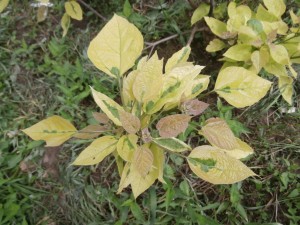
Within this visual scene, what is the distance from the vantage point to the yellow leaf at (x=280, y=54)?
1.19m

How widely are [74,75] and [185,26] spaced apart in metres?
0.64

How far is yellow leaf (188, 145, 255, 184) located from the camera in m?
0.77

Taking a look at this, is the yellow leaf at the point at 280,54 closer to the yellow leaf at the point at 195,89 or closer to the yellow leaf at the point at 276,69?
the yellow leaf at the point at 276,69

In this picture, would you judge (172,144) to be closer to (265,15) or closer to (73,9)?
(265,15)

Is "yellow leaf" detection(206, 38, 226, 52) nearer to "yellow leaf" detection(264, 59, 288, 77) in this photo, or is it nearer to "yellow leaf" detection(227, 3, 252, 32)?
"yellow leaf" detection(227, 3, 252, 32)

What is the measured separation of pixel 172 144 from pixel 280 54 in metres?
0.62

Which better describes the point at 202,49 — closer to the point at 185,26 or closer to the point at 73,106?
the point at 185,26

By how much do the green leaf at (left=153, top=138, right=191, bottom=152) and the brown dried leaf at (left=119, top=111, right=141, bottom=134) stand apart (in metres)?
0.07

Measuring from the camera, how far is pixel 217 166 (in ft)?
2.62

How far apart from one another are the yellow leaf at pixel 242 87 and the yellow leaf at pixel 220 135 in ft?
→ 0.29

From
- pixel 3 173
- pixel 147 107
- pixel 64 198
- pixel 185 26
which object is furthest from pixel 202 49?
pixel 3 173

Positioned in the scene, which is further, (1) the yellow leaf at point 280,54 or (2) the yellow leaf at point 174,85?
(1) the yellow leaf at point 280,54

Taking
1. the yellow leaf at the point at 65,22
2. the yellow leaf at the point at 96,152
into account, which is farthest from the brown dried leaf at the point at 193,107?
the yellow leaf at the point at 65,22

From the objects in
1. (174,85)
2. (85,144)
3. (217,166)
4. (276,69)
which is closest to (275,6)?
(276,69)
